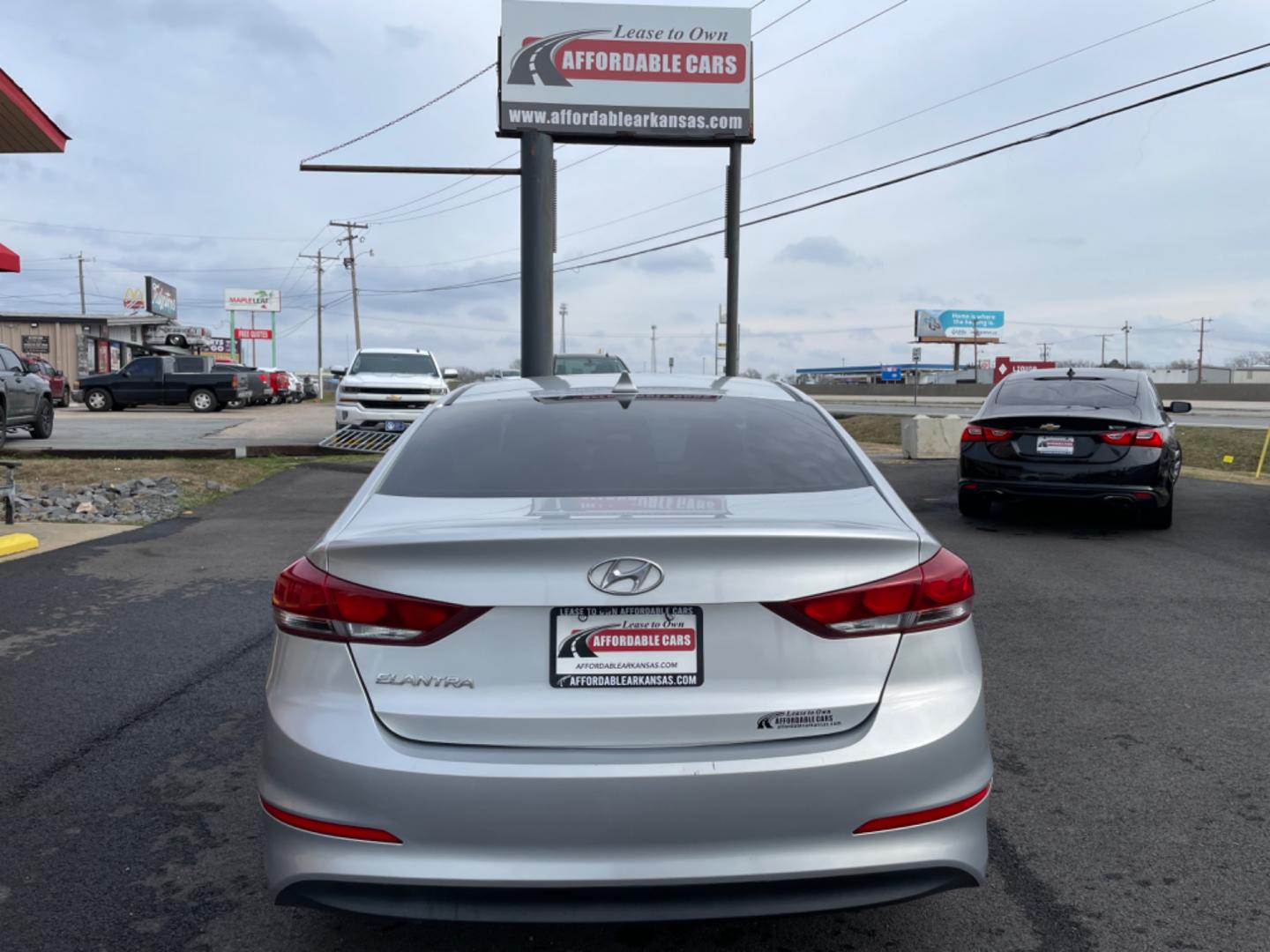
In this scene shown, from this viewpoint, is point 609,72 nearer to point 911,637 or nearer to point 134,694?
point 134,694

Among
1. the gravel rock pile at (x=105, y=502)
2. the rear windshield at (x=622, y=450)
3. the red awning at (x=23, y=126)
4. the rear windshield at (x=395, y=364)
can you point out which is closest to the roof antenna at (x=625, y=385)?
the rear windshield at (x=622, y=450)

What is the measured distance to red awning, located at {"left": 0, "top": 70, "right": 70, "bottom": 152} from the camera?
13484 millimetres

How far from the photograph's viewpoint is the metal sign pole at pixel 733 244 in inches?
856

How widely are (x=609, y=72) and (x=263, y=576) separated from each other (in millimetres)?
15882

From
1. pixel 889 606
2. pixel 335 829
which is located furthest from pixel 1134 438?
pixel 335 829

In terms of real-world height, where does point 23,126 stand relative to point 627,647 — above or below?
above

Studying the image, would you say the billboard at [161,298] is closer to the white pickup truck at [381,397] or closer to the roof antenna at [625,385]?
the white pickup truck at [381,397]

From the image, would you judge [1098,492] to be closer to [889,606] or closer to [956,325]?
[889,606]

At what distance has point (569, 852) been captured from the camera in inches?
94.0

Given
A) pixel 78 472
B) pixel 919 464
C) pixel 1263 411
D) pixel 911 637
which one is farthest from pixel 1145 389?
pixel 1263 411

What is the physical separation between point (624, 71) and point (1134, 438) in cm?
1461

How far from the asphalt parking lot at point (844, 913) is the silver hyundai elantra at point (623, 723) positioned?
2.35 ft

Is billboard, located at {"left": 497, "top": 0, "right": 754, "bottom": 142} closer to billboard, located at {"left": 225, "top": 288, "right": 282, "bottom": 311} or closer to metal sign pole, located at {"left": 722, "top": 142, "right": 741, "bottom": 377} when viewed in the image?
metal sign pole, located at {"left": 722, "top": 142, "right": 741, "bottom": 377}

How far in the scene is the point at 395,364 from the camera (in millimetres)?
21125
